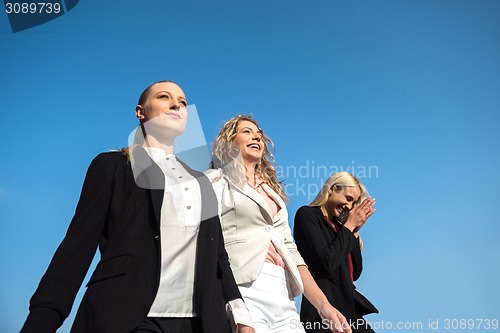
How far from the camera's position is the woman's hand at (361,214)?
17.3ft

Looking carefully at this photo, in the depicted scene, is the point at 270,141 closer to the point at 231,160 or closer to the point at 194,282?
the point at 231,160

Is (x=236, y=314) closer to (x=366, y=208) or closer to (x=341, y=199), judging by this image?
(x=366, y=208)

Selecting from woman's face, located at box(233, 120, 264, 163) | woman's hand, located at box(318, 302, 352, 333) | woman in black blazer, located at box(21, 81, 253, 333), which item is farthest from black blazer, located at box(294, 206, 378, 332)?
woman in black blazer, located at box(21, 81, 253, 333)

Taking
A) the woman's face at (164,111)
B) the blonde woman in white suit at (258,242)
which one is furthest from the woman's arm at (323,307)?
the woman's face at (164,111)

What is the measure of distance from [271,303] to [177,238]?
1342mm

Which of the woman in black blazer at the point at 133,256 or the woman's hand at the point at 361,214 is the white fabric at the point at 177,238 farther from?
the woman's hand at the point at 361,214

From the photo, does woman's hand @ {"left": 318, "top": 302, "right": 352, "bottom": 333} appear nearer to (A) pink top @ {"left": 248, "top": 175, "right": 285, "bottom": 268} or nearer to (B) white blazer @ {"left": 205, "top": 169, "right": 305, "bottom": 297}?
(B) white blazer @ {"left": 205, "top": 169, "right": 305, "bottom": 297}

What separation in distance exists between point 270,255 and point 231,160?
0.93m

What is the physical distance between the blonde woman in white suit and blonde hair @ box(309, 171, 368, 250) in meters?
1.08

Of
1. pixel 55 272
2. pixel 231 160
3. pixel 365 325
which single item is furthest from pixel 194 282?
pixel 365 325

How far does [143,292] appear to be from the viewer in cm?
262

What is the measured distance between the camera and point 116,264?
8.62ft

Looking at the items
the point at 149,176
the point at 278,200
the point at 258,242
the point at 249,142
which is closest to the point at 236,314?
the point at 149,176

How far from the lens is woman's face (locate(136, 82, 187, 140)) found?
10.6 feet
